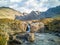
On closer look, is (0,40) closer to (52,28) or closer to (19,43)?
(19,43)

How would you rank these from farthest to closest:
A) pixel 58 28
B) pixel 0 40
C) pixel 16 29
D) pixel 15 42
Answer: pixel 58 28 < pixel 16 29 < pixel 15 42 < pixel 0 40

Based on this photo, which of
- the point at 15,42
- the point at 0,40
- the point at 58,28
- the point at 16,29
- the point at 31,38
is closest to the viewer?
the point at 0,40

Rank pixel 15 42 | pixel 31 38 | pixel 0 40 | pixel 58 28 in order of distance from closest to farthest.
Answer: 1. pixel 0 40
2. pixel 15 42
3. pixel 31 38
4. pixel 58 28

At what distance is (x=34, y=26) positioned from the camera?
151000mm

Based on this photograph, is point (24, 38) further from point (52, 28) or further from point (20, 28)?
point (52, 28)

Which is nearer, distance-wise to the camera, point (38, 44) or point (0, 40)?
point (0, 40)

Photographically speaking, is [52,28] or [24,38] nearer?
[24,38]

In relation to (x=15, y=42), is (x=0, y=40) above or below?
above

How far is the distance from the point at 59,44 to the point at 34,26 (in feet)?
261

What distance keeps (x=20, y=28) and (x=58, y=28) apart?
2842 centimetres

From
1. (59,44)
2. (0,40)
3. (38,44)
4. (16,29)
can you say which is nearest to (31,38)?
(38,44)

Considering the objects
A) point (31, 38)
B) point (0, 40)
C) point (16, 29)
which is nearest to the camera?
point (0, 40)

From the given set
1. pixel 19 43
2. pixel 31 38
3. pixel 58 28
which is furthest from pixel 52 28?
pixel 19 43

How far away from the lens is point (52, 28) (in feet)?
486
